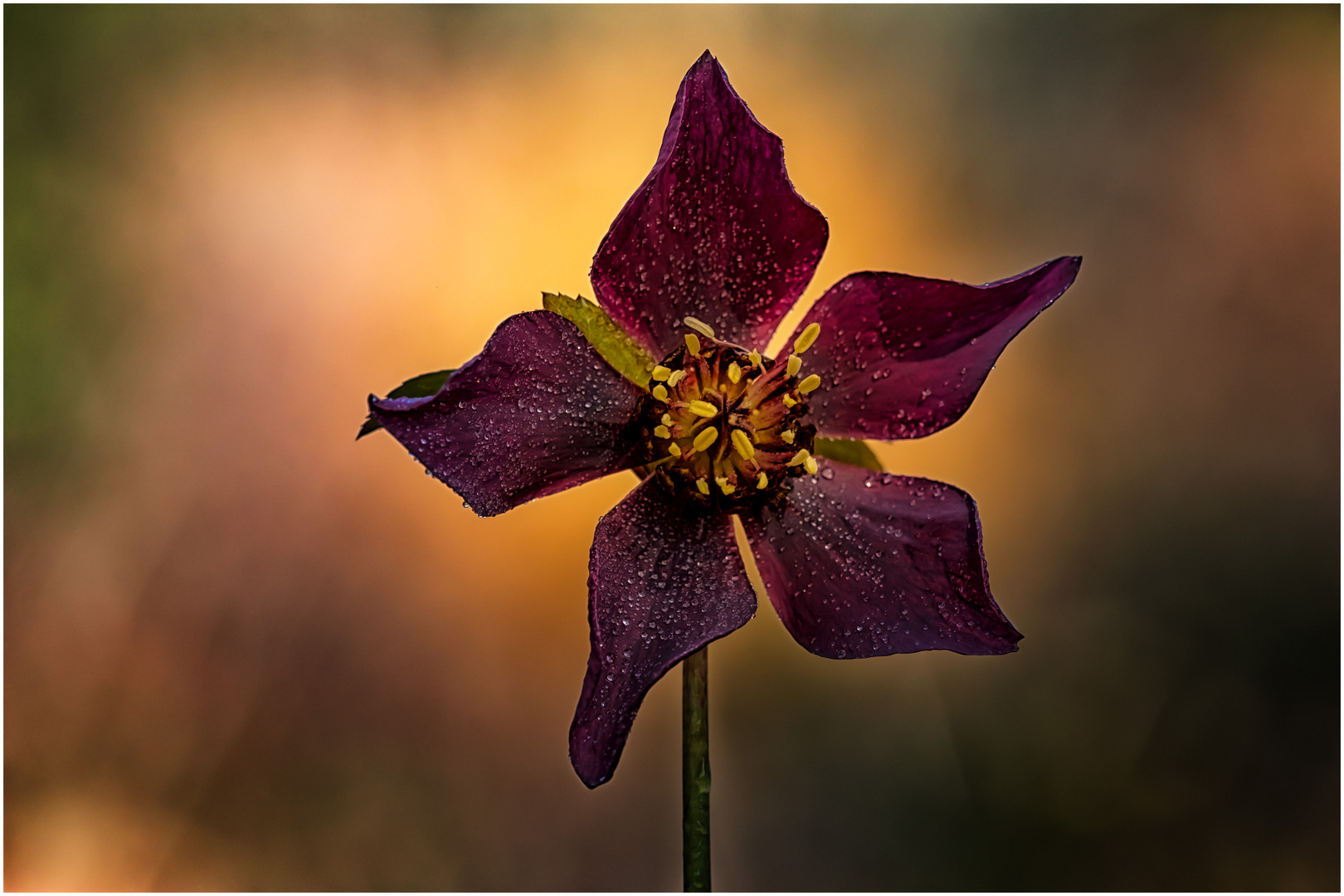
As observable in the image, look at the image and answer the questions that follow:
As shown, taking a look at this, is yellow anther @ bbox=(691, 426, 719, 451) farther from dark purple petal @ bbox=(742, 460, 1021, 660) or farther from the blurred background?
the blurred background

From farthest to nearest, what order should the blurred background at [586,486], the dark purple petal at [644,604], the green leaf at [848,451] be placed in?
the blurred background at [586,486]
the green leaf at [848,451]
the dark purple petal at [644,604]

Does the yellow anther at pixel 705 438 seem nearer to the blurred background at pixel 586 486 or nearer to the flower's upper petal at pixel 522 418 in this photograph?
the flower's upper petal at pixel 522 418

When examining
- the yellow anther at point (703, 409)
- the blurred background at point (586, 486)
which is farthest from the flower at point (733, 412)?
the blurred background at point (586, 486)

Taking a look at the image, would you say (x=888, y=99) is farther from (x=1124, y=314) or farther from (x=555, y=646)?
(x=555, y=646)

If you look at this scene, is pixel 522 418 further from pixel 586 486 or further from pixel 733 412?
pixel 586 486

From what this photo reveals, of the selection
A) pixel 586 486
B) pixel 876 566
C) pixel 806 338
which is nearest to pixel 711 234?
pixel 806 338

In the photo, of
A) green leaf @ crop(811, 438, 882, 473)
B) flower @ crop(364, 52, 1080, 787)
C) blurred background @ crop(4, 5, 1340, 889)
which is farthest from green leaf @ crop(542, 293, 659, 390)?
blurred background @ crop(4, 5, 1340, 889)
